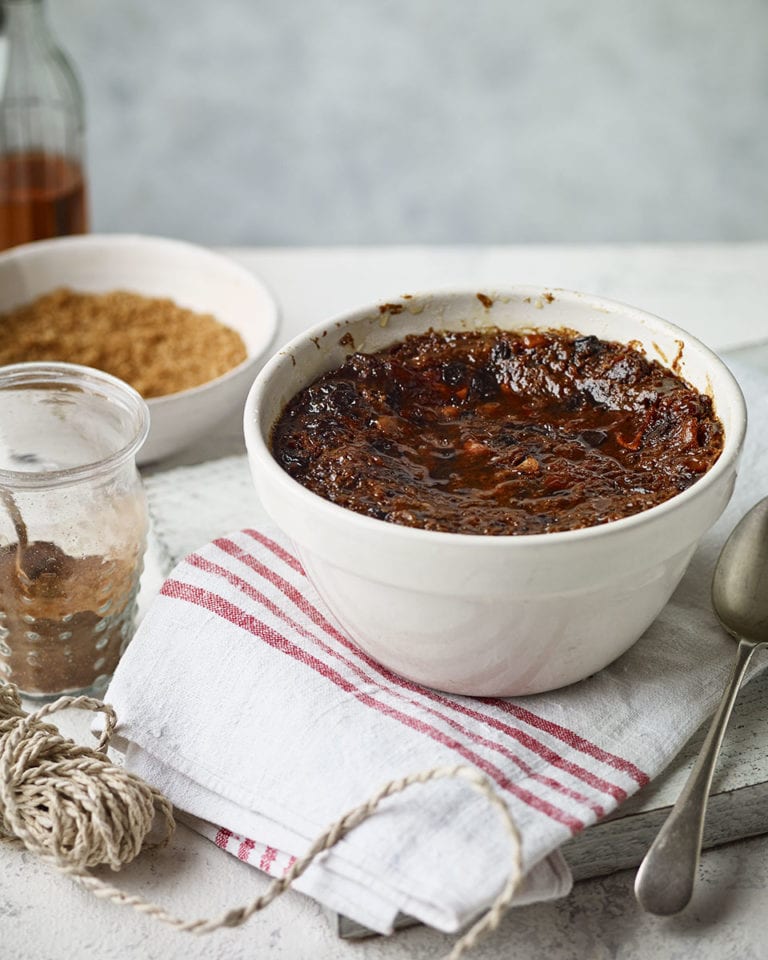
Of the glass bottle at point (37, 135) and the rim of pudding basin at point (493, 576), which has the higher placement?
the rim of pudding basin at point (493, 576)

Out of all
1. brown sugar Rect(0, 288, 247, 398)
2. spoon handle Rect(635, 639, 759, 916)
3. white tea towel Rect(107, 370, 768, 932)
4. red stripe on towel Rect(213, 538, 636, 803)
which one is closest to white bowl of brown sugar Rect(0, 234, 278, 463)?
brown sugar Rect(0, 288, 247, 398)

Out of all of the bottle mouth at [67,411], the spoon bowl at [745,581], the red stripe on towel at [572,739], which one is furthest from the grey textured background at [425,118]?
the red stripe on towel at [572,739]

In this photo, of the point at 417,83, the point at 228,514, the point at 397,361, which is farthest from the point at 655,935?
the point at 417,83

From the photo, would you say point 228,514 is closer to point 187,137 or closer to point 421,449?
point 421,449

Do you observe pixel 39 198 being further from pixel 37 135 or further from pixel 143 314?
pixel 143 314

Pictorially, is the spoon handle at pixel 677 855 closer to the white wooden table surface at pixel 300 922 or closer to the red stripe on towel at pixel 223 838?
the white wooden table surface at pixel 300 922

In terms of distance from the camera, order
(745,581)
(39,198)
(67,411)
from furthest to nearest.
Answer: (39,198)
(67,411)
(745,581)

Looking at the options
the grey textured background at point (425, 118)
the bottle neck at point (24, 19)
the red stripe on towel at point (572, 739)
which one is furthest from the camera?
the grey textured background at point (425, 118)

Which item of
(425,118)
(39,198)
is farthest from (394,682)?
(425,118)
